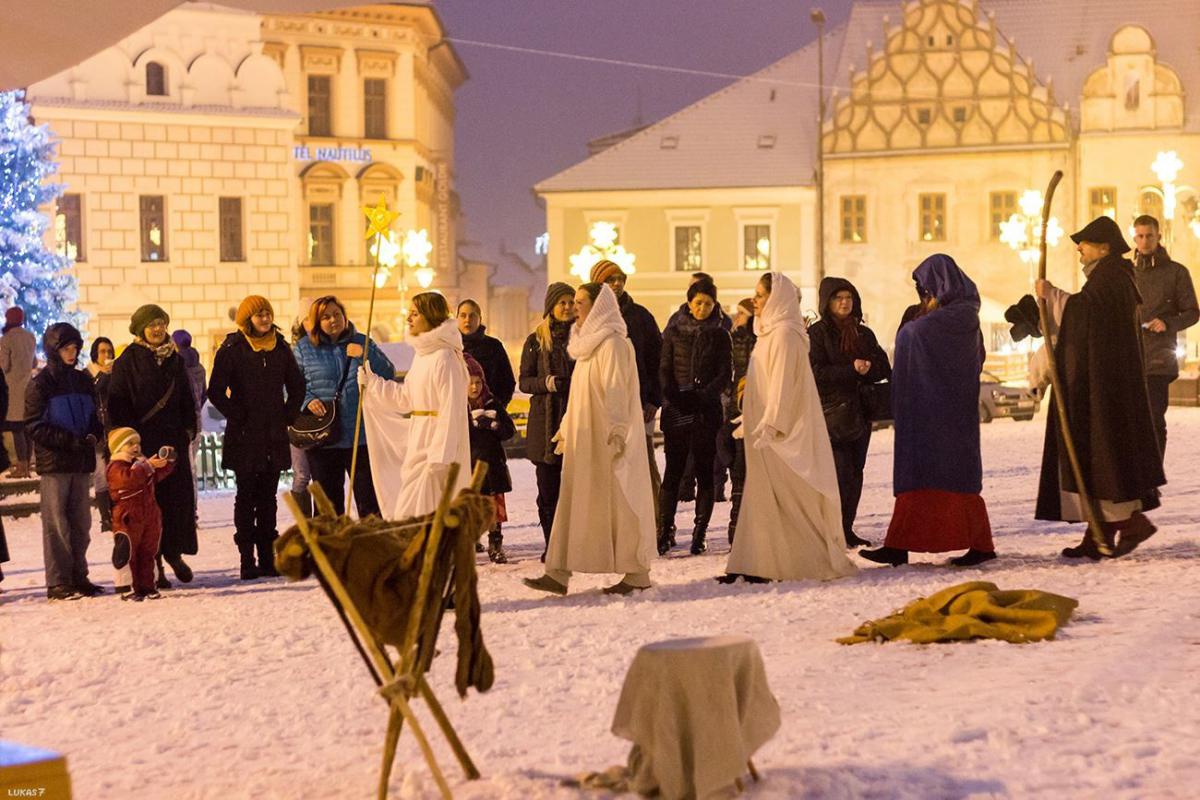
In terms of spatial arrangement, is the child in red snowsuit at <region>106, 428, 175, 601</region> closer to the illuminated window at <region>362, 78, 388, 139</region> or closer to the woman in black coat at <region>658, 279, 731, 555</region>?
the woman in black coat at <region>658, 279, 731, 555</region>

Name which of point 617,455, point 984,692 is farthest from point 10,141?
point 984,692

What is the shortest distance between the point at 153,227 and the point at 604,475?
31.6 m

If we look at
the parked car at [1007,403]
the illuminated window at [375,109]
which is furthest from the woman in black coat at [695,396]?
the illuminated window at [375,109]

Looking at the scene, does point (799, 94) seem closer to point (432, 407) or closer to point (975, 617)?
point (432, 407)

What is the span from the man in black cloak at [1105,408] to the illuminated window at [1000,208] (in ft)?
133

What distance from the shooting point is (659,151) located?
53719mm

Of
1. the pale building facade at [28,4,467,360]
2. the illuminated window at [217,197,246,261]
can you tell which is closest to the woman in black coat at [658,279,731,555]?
the pale building facade at [28,4,467,360]

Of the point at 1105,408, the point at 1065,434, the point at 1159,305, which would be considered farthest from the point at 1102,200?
the point at 1065,434

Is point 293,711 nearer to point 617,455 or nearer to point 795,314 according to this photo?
point 617,455

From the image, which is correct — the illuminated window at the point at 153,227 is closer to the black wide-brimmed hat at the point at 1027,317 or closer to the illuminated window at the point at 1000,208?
the illuminated window at the point at 1000,208

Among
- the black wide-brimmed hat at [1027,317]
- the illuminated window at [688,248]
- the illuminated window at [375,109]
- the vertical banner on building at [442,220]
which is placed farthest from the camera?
the vertical banner on building at [442,220]

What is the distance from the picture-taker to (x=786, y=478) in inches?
417

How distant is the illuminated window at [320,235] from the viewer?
164 ft

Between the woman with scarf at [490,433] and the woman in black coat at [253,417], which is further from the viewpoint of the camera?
the woman with scarf at [490,433]
